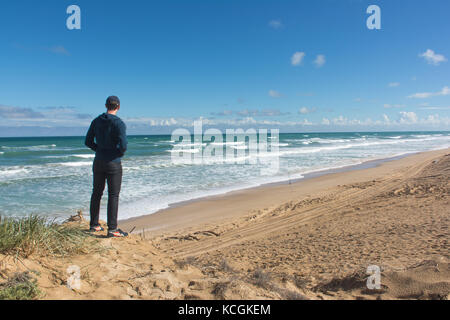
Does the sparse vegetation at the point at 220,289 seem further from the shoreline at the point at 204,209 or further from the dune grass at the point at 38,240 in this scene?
the shoreline at the point at 204,209

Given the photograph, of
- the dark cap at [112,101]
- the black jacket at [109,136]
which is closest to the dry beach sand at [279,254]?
the black jacket at [109,136]

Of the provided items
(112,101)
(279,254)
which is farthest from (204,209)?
(112,101)

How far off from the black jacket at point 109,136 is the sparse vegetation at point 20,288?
174 centimetres

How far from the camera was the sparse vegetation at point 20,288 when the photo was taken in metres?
2.13

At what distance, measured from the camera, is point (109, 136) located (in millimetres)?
3754

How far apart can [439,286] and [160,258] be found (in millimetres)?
3015

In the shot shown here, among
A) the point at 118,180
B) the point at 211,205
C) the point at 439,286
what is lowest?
the point at 211,205

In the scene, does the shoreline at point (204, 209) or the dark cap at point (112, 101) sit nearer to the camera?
the dark cap at point (112, 101)

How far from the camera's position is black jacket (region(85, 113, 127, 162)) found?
12.3 ft

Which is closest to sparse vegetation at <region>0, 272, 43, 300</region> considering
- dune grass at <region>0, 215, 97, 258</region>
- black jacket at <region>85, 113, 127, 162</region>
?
dune grass at <region>0, 215, 97, 258</region>
